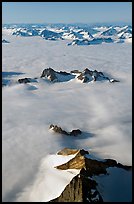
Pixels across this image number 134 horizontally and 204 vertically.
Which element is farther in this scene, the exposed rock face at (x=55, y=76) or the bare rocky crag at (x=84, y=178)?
the exposed rock face at (x=55, y=76)

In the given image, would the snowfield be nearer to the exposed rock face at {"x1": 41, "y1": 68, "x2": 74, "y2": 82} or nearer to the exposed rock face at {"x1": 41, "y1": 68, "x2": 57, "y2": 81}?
the exposed rock face at {"x1": 41, "y1": 68, "x2": 57, "y2": 81}

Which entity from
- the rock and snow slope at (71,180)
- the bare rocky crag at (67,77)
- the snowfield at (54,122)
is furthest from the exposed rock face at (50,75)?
the rock and snow slope at (71,180)

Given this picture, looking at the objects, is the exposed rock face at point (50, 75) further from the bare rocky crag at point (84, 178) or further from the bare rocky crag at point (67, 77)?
the bare rocky crag at point (84, 178)

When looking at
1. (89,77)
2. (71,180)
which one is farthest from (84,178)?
(89,77)

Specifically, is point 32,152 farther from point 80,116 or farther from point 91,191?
point 80,116

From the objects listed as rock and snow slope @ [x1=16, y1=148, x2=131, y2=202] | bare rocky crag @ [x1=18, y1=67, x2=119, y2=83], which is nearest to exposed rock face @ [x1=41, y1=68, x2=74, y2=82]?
bare rocky crag @ [x1=18, y1=67, x2=119, y2=83]

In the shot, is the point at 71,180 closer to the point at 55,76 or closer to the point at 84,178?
the point at 84,178

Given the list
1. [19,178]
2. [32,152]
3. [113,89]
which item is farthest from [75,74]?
[19,178]

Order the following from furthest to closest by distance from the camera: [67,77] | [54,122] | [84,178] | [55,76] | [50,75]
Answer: [67,77], [55,76], [50,75], [54,122], [84,178]
